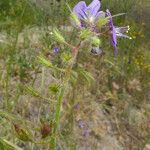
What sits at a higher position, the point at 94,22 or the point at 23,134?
the point at 94,22

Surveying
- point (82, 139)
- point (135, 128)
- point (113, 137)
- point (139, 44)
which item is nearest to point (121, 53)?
point (139, 44)

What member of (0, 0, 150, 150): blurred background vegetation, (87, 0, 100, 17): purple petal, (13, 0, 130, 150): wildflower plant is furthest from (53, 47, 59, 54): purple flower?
(13, 0, 130, 150): wildflower plant

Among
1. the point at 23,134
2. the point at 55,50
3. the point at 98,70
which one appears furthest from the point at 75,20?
the point at 98,70

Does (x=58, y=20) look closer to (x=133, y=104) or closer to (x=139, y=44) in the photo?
(x=133, y=104)

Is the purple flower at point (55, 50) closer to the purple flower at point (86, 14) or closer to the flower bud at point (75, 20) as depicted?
the purple flower at point (86, 14)

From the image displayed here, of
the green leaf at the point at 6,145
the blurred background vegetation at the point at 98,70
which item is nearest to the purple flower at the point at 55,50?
the blurred background vegetation at the point at 98,70

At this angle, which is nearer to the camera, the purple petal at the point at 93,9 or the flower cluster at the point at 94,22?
the flower cluster at the point at 94,22

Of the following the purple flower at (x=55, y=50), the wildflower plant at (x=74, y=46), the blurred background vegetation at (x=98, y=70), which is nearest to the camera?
the wildflower plant at (x=74, y=46)

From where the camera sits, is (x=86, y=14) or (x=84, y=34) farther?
(x=86, y=14)

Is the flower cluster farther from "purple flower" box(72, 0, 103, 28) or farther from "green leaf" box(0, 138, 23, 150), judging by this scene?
"green leaf" box(0, 138, 23, 150)

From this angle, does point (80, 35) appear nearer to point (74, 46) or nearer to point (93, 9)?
point (74, 46)
